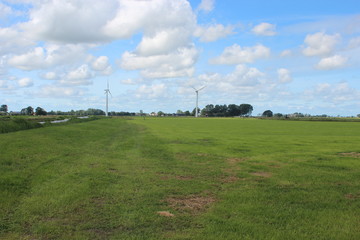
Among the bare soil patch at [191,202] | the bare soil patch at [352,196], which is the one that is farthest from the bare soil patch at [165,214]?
the bare soil patch at [352,196]

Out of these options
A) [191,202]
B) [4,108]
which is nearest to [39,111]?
[4,108]

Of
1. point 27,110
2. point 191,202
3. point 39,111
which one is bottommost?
point 191,202

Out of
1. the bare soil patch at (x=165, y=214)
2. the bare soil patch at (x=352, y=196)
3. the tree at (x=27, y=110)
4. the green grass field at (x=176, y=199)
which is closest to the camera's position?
the green grass field at (x=176, y=199)

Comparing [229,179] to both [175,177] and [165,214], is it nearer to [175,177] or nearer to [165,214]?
[175,177]

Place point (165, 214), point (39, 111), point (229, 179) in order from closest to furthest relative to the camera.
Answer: point (165, 214), point (229, 179), point (39, 111)

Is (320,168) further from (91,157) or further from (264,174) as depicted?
(91,157)

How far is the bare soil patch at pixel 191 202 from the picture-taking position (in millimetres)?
9472

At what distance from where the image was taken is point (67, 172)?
14.8m

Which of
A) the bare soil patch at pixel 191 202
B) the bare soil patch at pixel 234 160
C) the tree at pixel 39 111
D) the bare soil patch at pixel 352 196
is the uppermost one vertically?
the tree at pixel 39 111

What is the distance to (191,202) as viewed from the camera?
33.6ft

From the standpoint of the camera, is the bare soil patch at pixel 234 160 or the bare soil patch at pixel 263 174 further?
the bare soil patch at pixel 234 160

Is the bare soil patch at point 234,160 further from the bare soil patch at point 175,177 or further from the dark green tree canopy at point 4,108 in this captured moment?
the dark green tree canopy at point 4,108

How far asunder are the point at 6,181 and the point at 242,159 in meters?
13.3

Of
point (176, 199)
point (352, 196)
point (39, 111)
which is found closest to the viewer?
point (176, 199)
